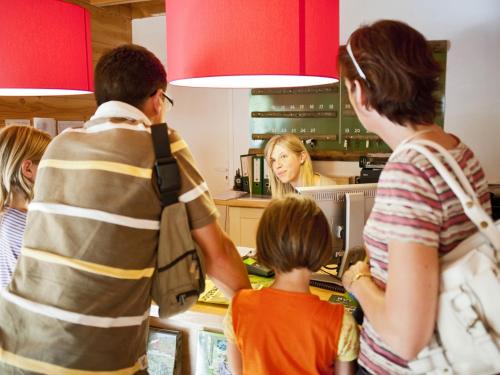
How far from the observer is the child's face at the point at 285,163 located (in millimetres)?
3033

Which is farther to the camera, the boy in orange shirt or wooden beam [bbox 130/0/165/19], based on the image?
wooden beam [bbox 130/0/165/19]

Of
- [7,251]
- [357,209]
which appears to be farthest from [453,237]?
[7,251]

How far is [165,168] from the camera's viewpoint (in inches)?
40.2

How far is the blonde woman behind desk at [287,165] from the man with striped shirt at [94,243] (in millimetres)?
1956

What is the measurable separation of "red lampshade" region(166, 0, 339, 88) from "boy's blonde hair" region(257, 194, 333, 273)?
0.37 meters

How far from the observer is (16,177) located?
161 cm

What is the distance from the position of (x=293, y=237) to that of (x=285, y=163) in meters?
1.87

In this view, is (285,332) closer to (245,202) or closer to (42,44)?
(42,44)

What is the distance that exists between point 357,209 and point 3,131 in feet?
4.50

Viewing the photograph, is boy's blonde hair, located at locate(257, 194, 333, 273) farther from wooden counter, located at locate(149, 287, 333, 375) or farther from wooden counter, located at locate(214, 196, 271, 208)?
wooden counter, located at locate(214, 196, 271, 208)

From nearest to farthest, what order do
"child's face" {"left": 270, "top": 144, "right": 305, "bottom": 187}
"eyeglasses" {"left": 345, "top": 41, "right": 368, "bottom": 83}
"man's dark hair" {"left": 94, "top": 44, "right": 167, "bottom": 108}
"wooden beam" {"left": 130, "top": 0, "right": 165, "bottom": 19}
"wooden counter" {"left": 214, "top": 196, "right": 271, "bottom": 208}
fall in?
"eyeglasses" {"left": 345, "top": 41, "right": 368, "bottom": 83} < "man's dark hair" {"left": 94, "top": 44, "right": 167, "bottom": 108} < "child's face" {"left": 270, "top": 144, "right": 305, "bottom": 187} < "wooden counter" {"left": 214, "top": 196, "right": 271, "bottom": 208} < "wooden beam" {"left": 130, "top": 0, "right": 165, "bottom": 19}

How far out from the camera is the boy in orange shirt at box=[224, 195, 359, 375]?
3.75ft

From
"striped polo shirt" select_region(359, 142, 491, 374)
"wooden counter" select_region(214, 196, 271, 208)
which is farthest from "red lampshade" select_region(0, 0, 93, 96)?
"wooden counter" select_region(214, 196, 271, 208)

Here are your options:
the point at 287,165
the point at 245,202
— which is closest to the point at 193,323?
the point at 287,165
